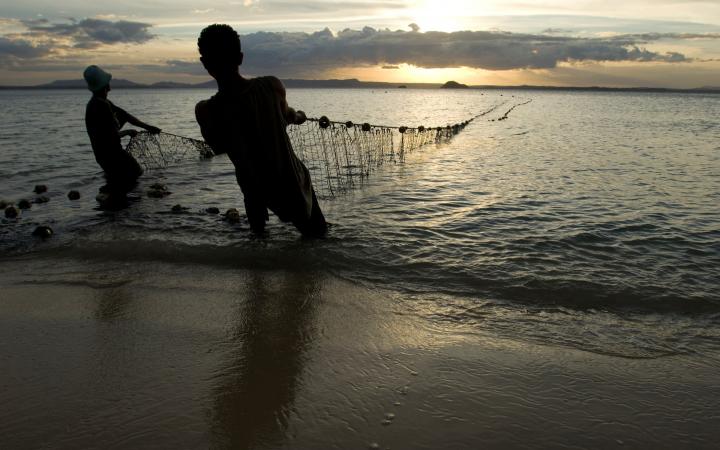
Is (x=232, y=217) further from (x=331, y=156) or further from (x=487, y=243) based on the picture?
(x=331, y=156)

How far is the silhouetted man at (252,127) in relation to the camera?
207 inches

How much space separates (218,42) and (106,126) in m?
5.41

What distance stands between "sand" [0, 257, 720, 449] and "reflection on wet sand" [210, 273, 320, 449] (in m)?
0.01

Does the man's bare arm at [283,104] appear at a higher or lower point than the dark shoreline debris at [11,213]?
higher

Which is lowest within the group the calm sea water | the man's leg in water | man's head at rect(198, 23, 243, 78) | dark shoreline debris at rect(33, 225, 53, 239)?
the calm sea water

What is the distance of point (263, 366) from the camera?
3.70 m

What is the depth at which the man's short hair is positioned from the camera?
517 cm

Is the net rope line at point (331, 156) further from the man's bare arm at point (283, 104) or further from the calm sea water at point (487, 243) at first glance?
the man's bare arm at point (283, 104)

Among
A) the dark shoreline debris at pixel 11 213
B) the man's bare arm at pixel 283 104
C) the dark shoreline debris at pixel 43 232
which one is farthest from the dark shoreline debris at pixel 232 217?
the dark shoreline debris at pixel 11 213

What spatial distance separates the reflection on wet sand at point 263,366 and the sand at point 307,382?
14mm

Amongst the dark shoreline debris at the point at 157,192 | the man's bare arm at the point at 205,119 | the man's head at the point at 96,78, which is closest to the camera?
the man's bare arm at the point at 205,119

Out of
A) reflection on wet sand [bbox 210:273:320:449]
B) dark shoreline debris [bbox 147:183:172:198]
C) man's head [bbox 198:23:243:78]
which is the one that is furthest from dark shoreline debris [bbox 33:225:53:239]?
man's head [bbox 198:23:243:78]

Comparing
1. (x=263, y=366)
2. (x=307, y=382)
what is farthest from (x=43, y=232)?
(x=307, y=382)

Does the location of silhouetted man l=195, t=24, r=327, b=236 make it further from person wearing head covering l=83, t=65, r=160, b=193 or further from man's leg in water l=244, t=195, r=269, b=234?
person wearing head covering l=83, t=65, r=160, b=193
